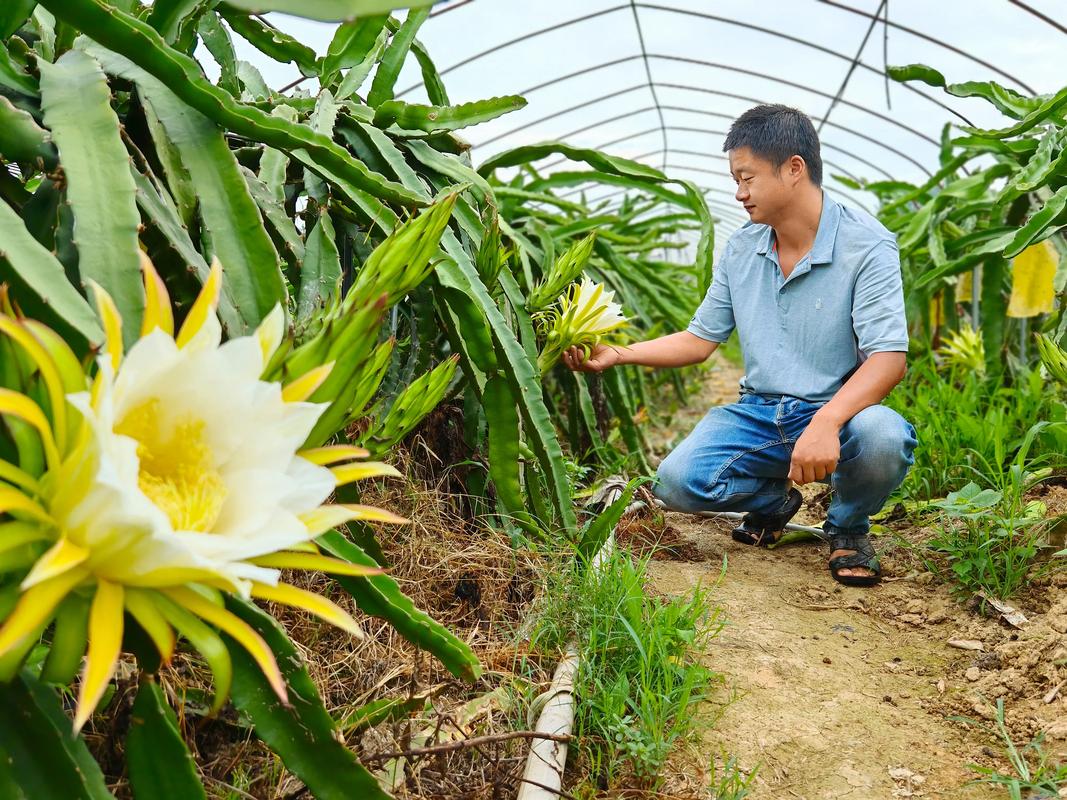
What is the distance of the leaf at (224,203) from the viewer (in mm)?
1091

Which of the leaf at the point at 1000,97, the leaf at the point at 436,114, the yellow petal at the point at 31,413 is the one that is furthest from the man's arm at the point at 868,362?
the yellow petal at the point at 31,413

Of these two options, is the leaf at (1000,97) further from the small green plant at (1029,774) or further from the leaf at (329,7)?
the leaf at (329,7)

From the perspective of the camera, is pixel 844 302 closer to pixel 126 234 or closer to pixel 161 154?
pixel 161 154

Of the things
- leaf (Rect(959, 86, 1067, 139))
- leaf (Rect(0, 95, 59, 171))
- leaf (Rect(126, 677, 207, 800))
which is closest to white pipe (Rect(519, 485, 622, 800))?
leaf (Rect(126, 677, 207, 800))

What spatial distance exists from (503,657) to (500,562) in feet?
0.99

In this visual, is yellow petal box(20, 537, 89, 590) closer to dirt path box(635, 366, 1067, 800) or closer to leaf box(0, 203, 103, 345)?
leaf box(0, 203, 103, 345)

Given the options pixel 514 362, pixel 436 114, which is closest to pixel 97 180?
pixel 514 362

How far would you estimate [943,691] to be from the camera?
5.46 feet

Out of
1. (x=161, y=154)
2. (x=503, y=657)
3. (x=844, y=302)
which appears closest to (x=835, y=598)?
(x=844, y=302)

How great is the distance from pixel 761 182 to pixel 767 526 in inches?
34.9

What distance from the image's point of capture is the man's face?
221 centimetres

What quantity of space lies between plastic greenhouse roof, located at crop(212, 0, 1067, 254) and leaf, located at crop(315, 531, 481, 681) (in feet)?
13.7

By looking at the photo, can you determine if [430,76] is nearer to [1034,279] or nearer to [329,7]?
[329,7]

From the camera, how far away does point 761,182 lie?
2.23 metres
